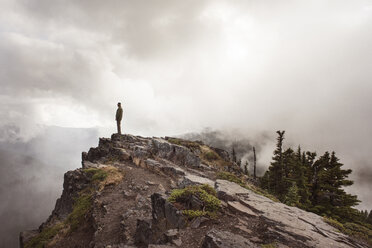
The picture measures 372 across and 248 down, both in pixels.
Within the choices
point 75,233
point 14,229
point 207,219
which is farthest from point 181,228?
point 14,229

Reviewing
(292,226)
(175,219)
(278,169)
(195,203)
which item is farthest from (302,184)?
(175,219)

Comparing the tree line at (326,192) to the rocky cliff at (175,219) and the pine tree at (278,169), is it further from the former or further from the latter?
the rocky cliff at (175,219)

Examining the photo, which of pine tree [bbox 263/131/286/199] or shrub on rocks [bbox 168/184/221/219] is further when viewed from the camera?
pine tree [bbox 263/131/286/199]

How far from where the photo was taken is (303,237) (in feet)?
25.2

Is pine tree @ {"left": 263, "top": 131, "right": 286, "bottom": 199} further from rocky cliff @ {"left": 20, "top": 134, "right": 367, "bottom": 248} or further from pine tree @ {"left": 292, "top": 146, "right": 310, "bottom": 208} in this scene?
rocky cliff @ {"left": 20, "top": 134, "right": 367, "bottom": 248}

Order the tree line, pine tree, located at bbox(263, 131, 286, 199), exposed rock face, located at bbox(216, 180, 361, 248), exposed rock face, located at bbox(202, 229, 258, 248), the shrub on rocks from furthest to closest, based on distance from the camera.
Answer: pine tree, located at bbox(263, 131, 286, 199)
the tree line
the shrub on rocks
exposed rock face, located at bbox(216, 180, 361, 248)
exposed rock face, located at bbox(202, 229, 258, 248)

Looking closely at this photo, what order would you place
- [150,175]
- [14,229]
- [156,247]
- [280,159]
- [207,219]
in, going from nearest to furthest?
[156,247] → [207,219] → [150,175] → [280,159] → [14,229]

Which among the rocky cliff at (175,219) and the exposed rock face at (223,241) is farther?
the rocky cliff at (175,219)

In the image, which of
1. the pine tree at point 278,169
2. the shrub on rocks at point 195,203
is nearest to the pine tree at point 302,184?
the pine tree at point 278,169

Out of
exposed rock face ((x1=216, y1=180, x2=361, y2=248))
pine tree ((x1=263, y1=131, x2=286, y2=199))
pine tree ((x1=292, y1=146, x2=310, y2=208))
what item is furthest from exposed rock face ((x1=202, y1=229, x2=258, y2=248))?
pine tree ((x1=263, y1=131, x2=286, y2=199))

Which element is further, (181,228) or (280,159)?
(280,159)

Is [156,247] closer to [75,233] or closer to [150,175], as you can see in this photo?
[75,233]

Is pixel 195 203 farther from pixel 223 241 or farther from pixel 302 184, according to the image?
pixel 302 184

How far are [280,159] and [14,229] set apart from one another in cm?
22531
